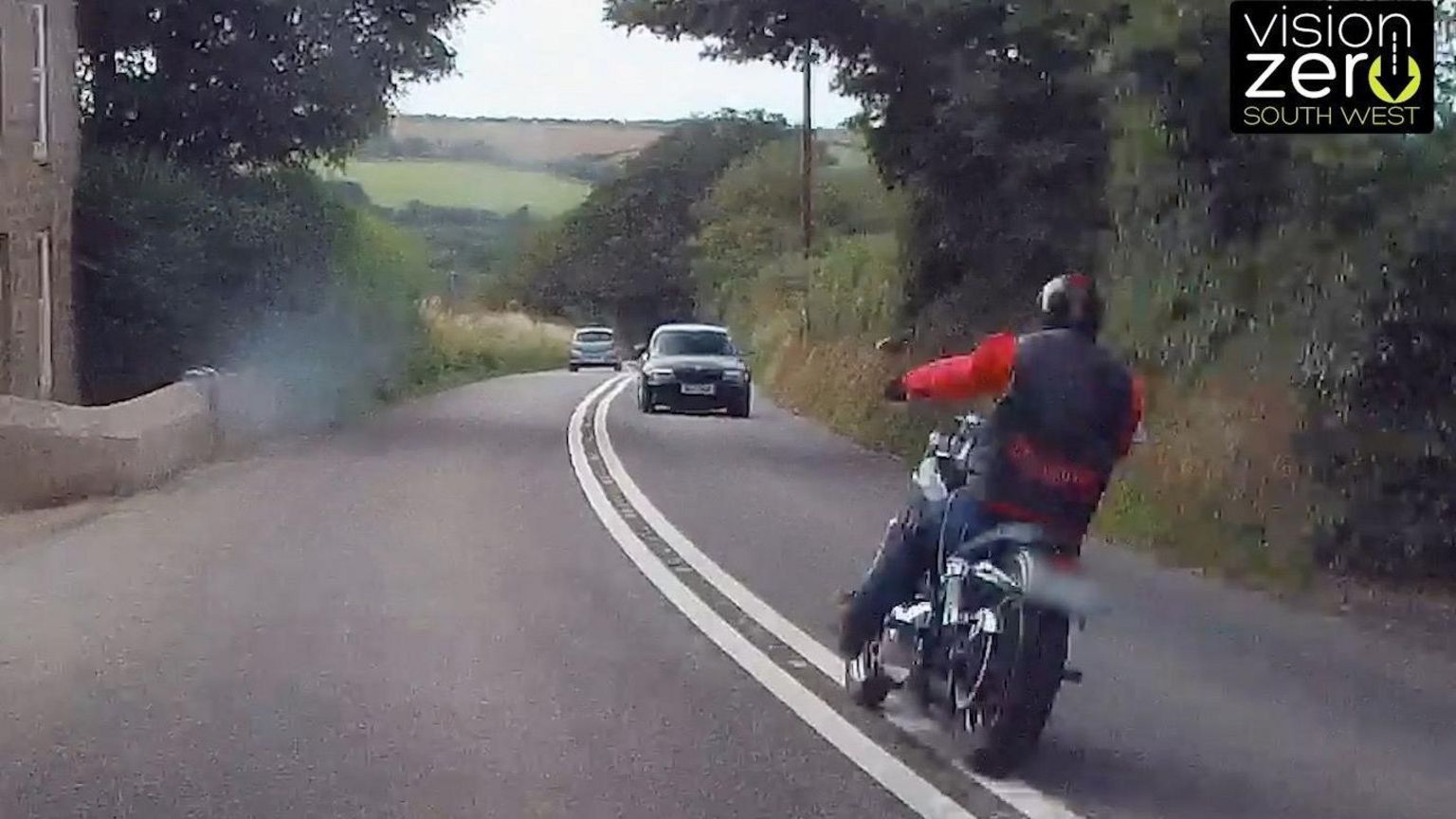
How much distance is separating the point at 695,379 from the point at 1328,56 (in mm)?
22227

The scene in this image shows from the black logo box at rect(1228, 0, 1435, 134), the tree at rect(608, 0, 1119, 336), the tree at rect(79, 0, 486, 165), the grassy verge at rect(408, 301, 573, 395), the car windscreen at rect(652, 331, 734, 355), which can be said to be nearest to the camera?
the black logo box at rect(1228, 0, 1435, 134)

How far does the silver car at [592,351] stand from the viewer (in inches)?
2776

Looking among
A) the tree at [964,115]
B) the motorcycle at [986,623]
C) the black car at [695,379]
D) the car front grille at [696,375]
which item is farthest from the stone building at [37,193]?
the motorcycle at [986,623]

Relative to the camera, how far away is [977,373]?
7902 mm

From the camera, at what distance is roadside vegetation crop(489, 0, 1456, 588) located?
13375 mm

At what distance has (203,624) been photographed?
11523mm

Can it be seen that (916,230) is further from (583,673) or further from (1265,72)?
(583,673)

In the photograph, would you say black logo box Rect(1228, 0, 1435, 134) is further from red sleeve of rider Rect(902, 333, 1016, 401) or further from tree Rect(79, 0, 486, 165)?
tree Rect(79, 0, 486, 165)

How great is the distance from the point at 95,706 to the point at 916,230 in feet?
67.0

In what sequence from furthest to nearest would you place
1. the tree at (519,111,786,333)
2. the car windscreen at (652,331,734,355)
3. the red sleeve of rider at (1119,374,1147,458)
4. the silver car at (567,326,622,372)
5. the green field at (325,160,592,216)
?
the tree at (519,111,786,333)
the silver car at (567,326,622,372)
the green field at (325,160,592,216)
the car windscreen at (652,331,734,355)
the red sleeve of rider at (1119,374,1147,458)

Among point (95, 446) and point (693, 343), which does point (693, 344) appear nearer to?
point (693, 343)

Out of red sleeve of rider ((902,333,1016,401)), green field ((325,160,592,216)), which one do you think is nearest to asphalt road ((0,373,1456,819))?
red sleeve of rider ((902,333,1016,401))

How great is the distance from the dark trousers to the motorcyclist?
0.26m

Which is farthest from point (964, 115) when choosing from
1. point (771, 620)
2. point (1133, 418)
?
point (1133, 418)
